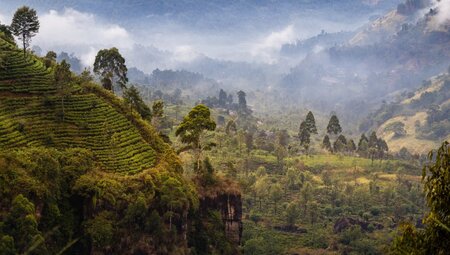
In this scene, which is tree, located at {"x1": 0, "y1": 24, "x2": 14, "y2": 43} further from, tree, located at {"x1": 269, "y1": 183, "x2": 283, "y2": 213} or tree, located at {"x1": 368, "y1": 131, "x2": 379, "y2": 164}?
tree, located at {"x1": 368, "y1": 131, "x2": 379, "y2": 164}

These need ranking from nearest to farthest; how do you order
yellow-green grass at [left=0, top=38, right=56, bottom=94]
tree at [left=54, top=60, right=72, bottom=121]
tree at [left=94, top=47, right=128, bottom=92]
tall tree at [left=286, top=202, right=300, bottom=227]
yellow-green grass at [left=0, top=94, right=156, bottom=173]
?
1. yellow-green grass at [left=0, top=94, right=156, bottom=173]
2. tree at [left=54, top=60, right=72, bottom=121]
3. yellow-green grass at [left=0, top=38, right=56, bottom=94]
4. tree at [left=94, top=47, right=128, bottom=92]
5. tall tree at [left=286, top=202, right=300, bottom=227]

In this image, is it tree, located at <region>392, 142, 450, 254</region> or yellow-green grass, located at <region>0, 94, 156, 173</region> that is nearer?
tree, located at <region>392, 142, 450, 254</region>

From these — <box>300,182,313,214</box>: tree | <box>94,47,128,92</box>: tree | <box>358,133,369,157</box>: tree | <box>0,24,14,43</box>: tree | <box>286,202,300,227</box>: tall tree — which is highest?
<box>0,24,14,43</box>: tree

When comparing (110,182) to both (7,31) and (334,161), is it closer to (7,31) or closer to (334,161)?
(7,31)

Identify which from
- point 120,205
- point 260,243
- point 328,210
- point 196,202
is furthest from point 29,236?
point 328,210

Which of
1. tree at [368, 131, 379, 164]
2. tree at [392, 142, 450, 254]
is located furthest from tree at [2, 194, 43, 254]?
tree at [368, 131, 379, 164]

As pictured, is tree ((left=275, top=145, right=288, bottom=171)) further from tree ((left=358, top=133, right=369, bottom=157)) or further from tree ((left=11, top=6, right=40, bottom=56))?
tree ((left=11, top=6, right=40, bottom=56))

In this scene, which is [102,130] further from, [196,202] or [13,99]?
[196,202]

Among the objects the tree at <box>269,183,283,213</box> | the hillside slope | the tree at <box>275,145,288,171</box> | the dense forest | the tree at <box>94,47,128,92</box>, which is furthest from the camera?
the tree at <box>275,145,288,171</box>

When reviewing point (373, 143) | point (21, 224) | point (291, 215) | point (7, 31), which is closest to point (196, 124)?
point (21, 224)

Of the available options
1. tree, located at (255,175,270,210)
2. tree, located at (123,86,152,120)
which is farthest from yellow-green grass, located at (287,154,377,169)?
tree, located at (123,86,152,120)

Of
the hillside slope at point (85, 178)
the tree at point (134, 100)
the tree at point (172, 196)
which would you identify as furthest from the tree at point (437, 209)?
the tree at point (134, 100)

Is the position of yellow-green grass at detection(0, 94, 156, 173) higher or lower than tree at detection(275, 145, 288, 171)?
higher

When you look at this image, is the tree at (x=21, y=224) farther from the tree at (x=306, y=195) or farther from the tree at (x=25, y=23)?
the tree at (x=306, y=195)
